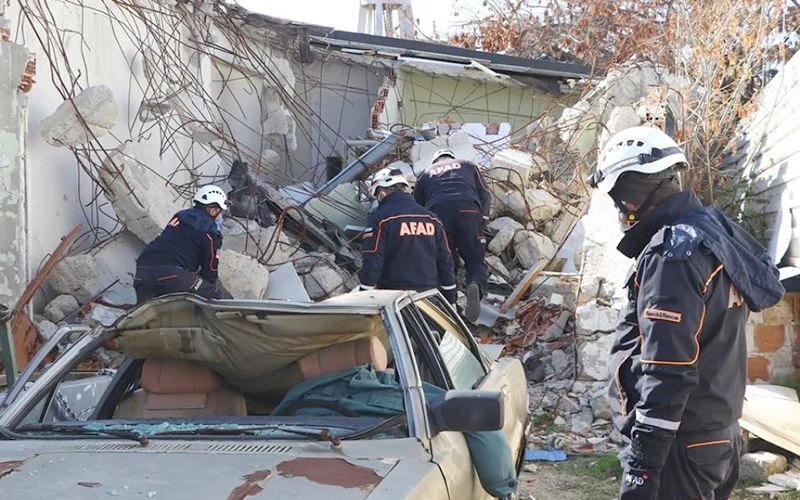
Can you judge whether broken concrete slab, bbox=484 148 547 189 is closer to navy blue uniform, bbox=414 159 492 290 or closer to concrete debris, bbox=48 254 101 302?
navy blue uniform, bbox=414 159 492 290

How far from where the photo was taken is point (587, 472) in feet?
19.7

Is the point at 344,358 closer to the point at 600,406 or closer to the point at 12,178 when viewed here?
the point at 600,406

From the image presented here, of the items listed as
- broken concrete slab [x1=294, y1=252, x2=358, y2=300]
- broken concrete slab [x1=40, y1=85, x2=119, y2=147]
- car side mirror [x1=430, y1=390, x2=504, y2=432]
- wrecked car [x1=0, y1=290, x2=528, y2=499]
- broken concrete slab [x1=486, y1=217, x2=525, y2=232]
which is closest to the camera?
wrecked car [x1=0, y1=290, x2=528, y2=499]

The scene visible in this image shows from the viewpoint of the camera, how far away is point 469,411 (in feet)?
9.75

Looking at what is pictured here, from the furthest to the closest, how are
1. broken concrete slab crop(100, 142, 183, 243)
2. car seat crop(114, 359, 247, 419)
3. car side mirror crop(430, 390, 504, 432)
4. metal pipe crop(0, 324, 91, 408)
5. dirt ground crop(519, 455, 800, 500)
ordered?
1. broken concrete slab crop(100, 142, 183, 243)
2. dirt ground crop(519, 455, 800, 500)
3. car seat crop(114, 359, 247, 419)
4. metal pipe crop(0, 324, 91, 408)
5. car side mirror crop(430, 390, 504, 432)

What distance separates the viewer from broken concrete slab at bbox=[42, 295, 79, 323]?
830 centimetres

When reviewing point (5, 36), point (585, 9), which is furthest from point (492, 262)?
point (585, 9)

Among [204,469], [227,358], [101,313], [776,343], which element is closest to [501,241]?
[776,343]

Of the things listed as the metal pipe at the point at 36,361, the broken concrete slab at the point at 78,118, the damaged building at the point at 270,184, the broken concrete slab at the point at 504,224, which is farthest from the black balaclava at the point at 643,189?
the broken concrete slab at the point at 504,224

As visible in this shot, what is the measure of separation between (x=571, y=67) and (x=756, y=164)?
723cm

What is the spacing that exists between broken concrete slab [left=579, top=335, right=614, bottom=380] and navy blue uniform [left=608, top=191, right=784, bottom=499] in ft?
14.0

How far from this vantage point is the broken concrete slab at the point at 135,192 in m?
8.99

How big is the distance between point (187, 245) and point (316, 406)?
182 inches

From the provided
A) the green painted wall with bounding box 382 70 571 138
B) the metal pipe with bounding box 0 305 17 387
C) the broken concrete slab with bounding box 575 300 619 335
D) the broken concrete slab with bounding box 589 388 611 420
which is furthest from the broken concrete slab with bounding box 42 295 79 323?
the green painted wall with bounding box 382 70 571 138
